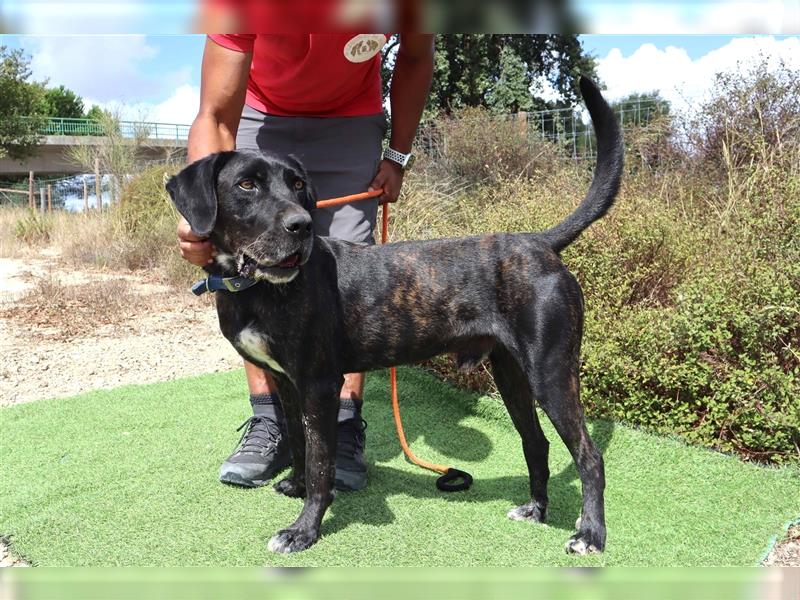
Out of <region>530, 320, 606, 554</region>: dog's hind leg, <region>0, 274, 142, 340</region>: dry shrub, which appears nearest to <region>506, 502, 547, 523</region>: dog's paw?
<region>530, 320, 606, 554</region>: dog's hind leg

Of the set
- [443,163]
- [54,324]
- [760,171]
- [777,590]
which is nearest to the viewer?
[777,590]

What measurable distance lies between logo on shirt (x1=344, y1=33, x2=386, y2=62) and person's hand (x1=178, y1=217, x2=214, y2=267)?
1.21 meters

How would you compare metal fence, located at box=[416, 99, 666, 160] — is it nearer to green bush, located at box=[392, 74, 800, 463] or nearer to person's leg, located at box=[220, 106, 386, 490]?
green bush, located at box=[392, 74, 800, 463]

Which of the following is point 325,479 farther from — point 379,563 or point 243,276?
point 243,276

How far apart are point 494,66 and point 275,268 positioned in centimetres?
1944

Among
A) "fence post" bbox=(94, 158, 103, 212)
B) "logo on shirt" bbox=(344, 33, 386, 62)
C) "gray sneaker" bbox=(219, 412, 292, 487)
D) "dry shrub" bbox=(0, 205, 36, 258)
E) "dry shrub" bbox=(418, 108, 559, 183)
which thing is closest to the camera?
"logo on shirt" bbox=(344, 33, 386, 62)

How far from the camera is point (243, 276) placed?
9.22 ft

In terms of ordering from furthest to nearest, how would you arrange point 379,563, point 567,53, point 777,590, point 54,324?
point 567,53 → point 54,324 → point 379,563 → point 777,590

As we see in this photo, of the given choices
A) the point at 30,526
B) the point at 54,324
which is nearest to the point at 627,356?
the point at 30,526

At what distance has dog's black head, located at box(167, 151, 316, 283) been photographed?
2680 millimetres

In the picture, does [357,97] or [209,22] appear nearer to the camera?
[209,22]

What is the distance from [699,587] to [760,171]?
559 cm

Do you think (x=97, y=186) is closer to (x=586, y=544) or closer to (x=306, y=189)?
(x=306, y=189)

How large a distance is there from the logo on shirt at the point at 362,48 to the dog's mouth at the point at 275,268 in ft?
3.82
